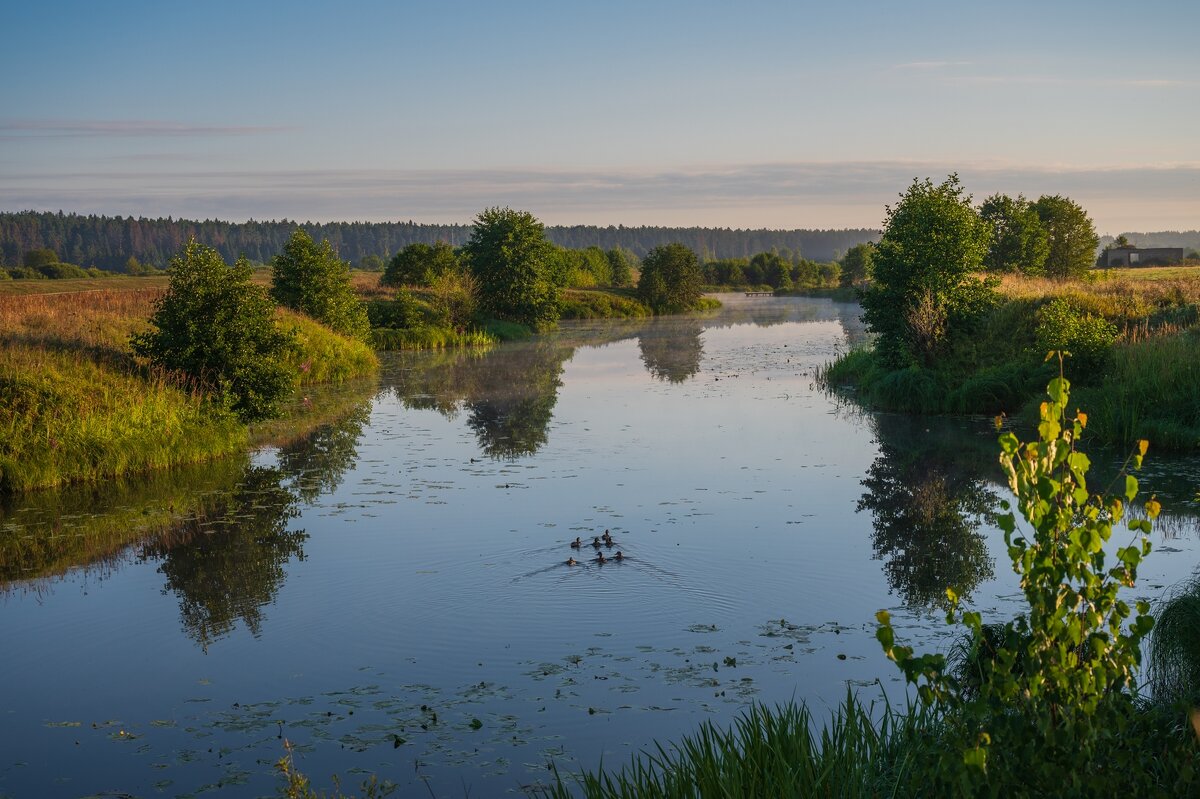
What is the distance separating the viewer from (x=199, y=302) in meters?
20.3

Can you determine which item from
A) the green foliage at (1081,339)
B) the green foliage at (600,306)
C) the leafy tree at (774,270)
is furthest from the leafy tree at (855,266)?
the green foliage at (1081,339)

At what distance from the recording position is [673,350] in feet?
145

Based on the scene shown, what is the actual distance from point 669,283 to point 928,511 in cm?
7027

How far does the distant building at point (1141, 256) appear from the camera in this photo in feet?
249

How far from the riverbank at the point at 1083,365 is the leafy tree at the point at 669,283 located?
179 feet

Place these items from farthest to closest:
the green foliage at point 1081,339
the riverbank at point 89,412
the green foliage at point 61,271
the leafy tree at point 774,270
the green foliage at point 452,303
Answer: the leafy tree at point 774,270 → the green foliage at point 61,271 → the green foliage at point 452,303 → the green foliage at point 1081,339 → the riverbank at point 89,412

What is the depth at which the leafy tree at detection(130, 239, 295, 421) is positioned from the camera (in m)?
20.2

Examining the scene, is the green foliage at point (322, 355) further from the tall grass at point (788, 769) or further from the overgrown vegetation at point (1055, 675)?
the overgrown vegetation at point (1055, 675)

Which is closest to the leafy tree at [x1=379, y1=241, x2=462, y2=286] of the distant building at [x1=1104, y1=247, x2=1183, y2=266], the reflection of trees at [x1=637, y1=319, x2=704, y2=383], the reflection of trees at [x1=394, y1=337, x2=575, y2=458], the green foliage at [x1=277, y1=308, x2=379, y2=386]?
the reflection of trees at [x1=637, y1=319, x2=704, y2=383]

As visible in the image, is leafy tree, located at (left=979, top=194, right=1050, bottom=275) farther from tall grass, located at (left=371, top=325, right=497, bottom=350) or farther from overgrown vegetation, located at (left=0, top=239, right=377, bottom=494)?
overgrown vegetation, located at (left=0, top=239, right=377, bottom=494)

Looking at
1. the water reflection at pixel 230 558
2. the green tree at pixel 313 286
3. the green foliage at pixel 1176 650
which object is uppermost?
the green tree at pixel 313 286

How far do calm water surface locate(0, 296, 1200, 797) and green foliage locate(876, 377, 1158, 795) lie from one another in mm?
3418

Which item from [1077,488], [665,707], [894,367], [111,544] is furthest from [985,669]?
[894,367]

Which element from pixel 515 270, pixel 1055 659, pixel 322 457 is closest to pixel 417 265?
pixel 515 270
